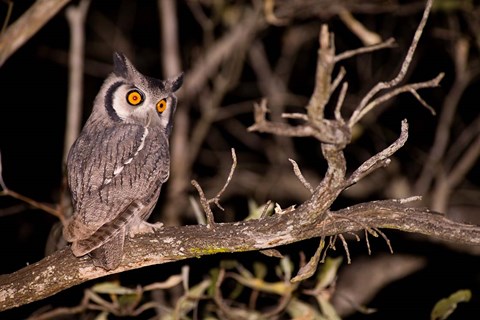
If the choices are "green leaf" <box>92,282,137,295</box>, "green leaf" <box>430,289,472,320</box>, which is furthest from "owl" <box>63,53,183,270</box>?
"green leaf" <box>430,289,472,320</box>

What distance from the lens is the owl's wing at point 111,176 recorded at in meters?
3.17

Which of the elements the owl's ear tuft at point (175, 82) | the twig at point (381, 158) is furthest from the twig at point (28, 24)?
the twig at point (381, 158)

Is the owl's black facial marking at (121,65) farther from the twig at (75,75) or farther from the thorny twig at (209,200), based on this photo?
the thorny twig at (209,200)

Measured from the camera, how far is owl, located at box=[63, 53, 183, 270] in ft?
10.2

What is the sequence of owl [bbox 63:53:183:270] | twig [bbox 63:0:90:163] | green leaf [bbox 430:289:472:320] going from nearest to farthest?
owl [bbox 63:53:183:270]
green leaf [bbox 430:289:472:320]
twig [bbox 63:0:90:163]

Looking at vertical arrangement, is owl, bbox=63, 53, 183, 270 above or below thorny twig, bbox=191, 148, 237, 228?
above

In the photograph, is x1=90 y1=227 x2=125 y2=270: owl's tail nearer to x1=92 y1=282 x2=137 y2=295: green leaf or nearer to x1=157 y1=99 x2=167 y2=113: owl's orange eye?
x1=92 y1=282 x2=137 y2=295: green leaf

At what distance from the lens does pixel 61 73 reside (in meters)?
8.68

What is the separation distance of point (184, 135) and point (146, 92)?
200cm

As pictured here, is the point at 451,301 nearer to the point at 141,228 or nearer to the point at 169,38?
the point at 141,228

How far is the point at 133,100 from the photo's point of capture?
3795 mm

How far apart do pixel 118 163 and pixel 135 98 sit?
514 mm

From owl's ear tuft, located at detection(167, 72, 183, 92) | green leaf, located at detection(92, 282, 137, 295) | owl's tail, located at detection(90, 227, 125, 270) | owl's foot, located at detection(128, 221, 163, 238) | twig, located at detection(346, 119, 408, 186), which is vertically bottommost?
twig, located at detection(346, 119, 408, 186)

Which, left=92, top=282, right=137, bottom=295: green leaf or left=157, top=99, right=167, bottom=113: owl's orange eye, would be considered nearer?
left=92, top=282, right=137, bottom=295: green leaf
